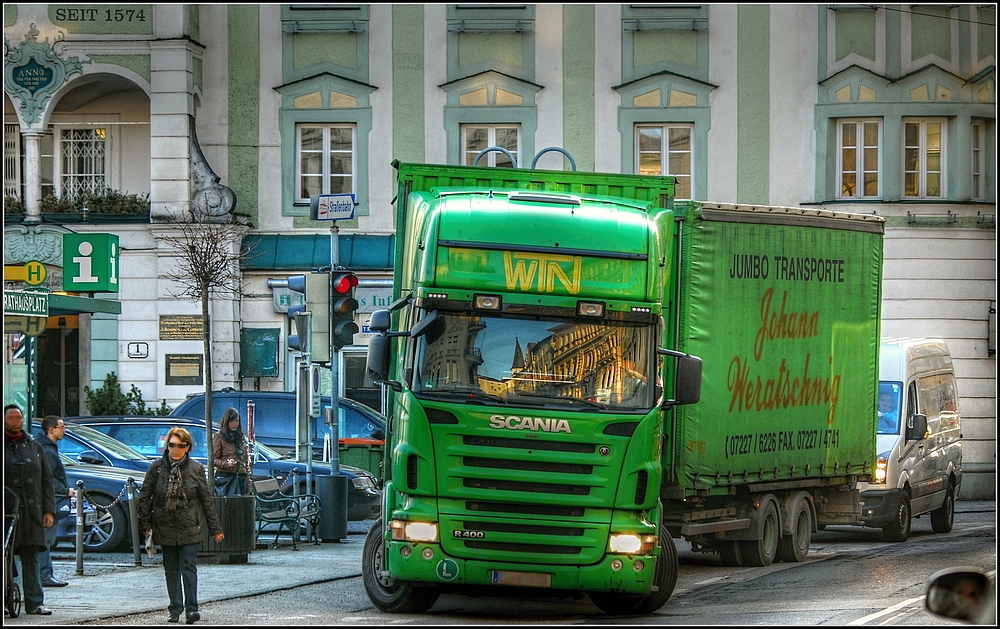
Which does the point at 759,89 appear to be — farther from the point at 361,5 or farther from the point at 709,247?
the point at 709,247

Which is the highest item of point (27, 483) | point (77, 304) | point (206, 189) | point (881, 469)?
point (206, 189)

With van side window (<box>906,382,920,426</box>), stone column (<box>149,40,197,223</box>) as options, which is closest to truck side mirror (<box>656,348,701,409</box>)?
van side window (<box>906,382,920,426</box>)

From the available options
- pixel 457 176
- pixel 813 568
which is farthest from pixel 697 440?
pixel 457 176

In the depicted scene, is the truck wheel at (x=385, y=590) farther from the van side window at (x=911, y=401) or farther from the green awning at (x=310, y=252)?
the green awning at (x=310, y=252)

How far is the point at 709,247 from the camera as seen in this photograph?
1457cm

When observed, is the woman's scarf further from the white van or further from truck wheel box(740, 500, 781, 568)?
the white van

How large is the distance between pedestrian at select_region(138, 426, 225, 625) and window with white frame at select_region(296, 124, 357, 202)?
16949 mm

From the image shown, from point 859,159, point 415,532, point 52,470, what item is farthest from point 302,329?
point 859,159

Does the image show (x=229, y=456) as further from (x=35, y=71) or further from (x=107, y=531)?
(x=35, y=71)

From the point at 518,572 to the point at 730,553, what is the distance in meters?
5.66

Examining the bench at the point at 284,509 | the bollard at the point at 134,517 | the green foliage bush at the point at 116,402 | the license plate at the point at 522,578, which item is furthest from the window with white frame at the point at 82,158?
the license plate at the point at 522,578

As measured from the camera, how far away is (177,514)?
39.1ft

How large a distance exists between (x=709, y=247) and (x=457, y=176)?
9.30ft

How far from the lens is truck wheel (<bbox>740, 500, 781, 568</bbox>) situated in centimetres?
1595
